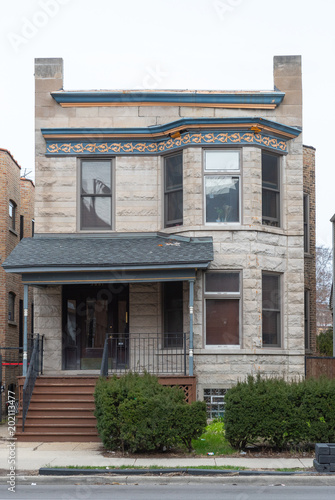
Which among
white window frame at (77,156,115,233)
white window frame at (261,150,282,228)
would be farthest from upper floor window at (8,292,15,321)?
white window frame at (261,150,282,228)

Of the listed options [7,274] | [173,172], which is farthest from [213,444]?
[7,274]

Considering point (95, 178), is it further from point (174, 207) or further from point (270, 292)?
point (270, 292)

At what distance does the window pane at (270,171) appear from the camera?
57.5ft

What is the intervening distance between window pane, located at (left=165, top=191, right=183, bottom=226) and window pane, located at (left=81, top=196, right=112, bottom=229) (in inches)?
58.2

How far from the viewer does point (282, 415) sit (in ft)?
41.5

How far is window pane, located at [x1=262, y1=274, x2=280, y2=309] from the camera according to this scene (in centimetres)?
1725

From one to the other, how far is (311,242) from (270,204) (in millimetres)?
4200

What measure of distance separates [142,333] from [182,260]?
2.49 meters

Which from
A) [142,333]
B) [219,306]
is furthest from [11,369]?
[219,306]

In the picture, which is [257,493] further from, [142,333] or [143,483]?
[142,333]

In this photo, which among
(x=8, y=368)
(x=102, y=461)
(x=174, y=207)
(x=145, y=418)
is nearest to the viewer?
(x=102, y=461)

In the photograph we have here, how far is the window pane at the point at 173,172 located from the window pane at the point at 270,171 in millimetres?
2043

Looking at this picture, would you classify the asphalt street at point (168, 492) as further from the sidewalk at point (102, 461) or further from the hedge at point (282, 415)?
the hedge at point (282, 415)

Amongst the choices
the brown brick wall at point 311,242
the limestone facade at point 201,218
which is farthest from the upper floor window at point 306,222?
the limestone facade at point 201,218
